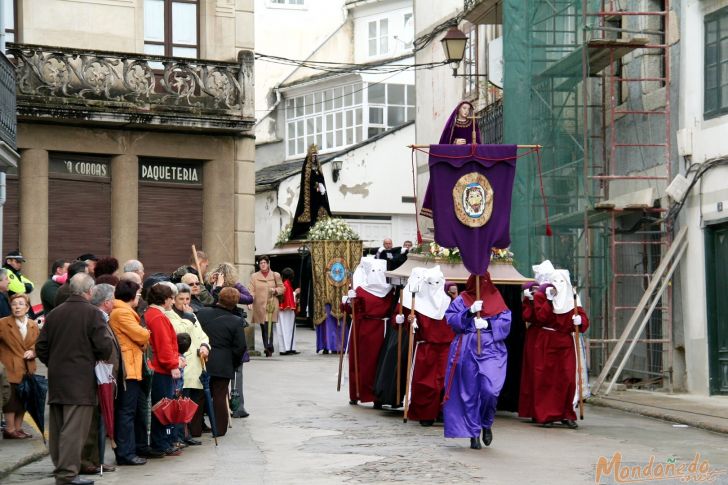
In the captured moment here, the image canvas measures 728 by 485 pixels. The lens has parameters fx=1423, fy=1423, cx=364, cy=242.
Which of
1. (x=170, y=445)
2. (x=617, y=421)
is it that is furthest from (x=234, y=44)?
(x=170, y=445)

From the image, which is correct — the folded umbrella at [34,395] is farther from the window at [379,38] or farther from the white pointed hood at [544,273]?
the window at [379,38]

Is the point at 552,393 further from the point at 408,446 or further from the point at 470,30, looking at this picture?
the point at 470,30

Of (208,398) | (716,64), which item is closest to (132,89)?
(716,64)

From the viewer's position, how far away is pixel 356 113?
4619cm

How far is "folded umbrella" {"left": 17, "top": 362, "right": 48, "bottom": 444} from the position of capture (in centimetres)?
1458

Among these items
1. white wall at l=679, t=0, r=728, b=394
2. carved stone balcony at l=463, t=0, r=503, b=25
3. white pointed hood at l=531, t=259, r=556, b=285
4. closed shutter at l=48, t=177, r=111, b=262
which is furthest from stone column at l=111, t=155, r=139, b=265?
white pointed hood at l=531, t=259, r=556, b=285

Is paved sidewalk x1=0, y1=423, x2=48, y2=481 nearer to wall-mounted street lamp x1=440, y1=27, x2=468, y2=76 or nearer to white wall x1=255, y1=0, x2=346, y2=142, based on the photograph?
wall-mounted street lamp x1=440, y1=27, x2=468, y2=76

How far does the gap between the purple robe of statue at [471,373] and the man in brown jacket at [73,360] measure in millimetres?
3851

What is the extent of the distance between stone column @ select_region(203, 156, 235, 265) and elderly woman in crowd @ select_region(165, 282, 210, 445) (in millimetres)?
13402

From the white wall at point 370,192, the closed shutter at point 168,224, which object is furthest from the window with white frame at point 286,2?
the closed shutter at point 168,224

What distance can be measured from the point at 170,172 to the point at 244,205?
1.65 meters

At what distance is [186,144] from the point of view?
27594mm

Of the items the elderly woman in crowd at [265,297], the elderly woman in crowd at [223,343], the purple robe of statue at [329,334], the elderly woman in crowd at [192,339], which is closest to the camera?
the elderly woman in crowd at [192,339]

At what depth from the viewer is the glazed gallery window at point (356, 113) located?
46.0 m
